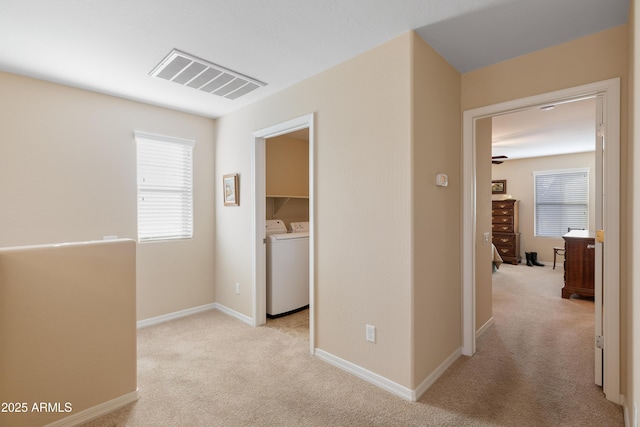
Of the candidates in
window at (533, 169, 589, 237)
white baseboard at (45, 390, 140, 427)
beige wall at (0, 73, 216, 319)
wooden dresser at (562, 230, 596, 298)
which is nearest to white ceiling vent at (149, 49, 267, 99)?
beige wall at (0, 73, 216, 319)

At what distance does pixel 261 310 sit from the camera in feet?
11.7

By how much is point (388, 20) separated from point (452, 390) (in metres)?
2.56

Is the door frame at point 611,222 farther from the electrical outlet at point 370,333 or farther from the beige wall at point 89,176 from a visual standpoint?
the beige wall at point 89,176

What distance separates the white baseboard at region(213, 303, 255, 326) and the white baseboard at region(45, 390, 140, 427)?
1462mm

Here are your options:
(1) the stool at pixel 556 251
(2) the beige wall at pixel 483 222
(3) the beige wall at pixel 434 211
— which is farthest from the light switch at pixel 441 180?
(1) the stool at pixel 556 251

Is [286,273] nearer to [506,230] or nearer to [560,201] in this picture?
[506,230]

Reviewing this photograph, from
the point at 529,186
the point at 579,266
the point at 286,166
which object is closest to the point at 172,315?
the point at 286,166

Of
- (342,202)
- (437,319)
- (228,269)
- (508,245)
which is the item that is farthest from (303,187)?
(508,245)

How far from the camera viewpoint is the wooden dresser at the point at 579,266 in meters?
4.38

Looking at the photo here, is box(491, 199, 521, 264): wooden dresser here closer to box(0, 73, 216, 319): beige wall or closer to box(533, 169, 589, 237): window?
box(533, 169, 589, 237): window

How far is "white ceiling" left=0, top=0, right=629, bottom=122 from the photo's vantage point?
1.86 meters

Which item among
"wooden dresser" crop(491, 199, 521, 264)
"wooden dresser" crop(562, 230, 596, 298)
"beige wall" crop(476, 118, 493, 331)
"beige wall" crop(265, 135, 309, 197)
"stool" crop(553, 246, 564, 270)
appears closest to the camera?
"beige wall" crop(476, 118, 493, 331)

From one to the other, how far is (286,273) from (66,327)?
2.26 metres

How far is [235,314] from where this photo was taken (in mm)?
3814
